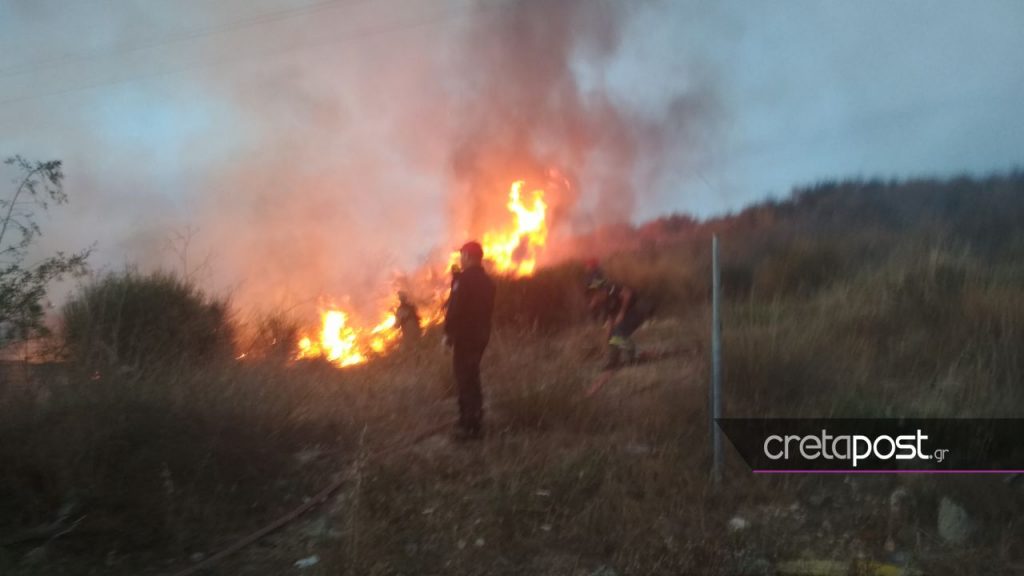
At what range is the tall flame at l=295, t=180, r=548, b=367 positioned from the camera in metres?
12.3

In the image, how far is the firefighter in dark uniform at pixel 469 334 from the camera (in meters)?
7.39

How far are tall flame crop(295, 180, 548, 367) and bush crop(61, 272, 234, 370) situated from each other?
1.45 metres

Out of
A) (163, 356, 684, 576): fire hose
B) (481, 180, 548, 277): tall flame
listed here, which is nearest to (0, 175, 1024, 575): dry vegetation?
(163, 356, 684, 576): fire hose

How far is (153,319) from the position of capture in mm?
11570

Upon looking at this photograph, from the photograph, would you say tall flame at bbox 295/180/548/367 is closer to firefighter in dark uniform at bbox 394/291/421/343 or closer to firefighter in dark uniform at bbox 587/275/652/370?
firefighter in dark uniform at bbox 394/291/421/343

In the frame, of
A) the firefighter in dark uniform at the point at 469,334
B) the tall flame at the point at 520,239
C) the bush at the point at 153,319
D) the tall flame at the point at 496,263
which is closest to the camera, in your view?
the firefighter in dark uniform at the point at 469,334

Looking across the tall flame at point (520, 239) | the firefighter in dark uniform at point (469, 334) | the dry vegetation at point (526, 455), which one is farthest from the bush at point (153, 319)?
the tall flame at point (520, 239)

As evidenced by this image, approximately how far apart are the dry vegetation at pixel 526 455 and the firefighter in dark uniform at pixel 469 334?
35cm

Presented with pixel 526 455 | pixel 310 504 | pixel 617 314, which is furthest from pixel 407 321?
pixel 310 504

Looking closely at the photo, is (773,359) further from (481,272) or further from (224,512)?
(224,512)

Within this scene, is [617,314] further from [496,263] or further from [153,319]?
[153,319]

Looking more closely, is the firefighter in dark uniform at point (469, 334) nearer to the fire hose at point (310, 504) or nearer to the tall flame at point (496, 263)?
the fire hose at point (310, 504)

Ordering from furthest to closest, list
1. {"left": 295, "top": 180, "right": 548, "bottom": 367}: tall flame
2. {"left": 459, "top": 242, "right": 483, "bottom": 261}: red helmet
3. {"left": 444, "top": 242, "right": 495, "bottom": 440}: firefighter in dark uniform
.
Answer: {"left": 295, "top": 180, "right": 548, "bottom": 367}: tall flame < {"left": 459, "top": 242, "right": 483, "bottom": 261}: red helmet < {"left": 444, "top": 242, "right": 495, "bottom": 440}: firefighter in dark uniform

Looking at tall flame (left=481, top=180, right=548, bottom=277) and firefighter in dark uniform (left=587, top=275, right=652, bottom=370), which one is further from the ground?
tall flame (left=481, top=180, right=548, bottom=277)
